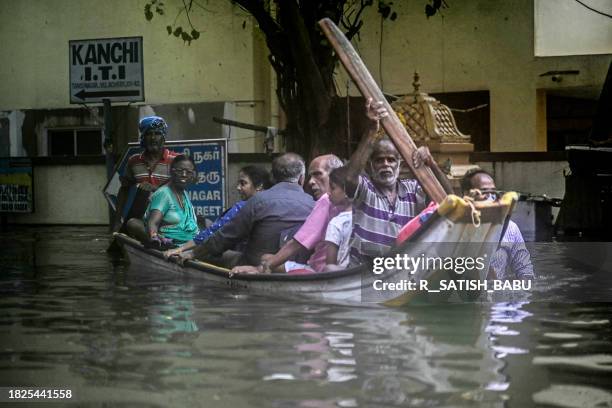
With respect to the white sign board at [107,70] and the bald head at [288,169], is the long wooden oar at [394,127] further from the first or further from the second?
the white sign board at [107,70]

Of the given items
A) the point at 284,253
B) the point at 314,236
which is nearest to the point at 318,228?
the point at 314,236

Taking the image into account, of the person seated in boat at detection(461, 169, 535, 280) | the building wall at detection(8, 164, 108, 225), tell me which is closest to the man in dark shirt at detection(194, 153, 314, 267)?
the person seated in boat at detection(461, 169, 535, 280)

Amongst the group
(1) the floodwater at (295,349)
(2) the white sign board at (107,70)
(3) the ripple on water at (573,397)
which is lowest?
(3) the ripple on water at (573,397)

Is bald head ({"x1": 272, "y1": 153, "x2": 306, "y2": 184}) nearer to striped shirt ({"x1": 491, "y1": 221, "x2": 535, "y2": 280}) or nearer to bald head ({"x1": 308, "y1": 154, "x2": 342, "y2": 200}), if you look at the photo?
bald head ({"x1": 308, "y1": 154, "x2": 342, "y2": 200})

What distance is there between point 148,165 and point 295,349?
266 inches

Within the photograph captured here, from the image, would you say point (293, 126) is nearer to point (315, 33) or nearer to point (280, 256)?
point (315, 33)

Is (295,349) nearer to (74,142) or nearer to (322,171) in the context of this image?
(322,171)

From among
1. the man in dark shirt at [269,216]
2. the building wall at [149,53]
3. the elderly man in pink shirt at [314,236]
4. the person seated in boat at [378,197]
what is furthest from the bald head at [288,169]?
the building wall at [149,53]

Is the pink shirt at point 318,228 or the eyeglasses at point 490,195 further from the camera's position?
the pink shirt at point 318,228

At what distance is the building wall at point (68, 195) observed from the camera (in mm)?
22156

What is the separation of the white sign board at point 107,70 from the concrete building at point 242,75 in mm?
3760

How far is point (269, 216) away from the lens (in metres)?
10.3

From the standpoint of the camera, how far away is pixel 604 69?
19.4m

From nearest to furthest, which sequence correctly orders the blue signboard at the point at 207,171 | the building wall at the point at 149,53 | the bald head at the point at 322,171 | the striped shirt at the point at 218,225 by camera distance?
the bald head at the point at 322,171, the striped shirt at the point at 218,225, the blue signboard at the point at 207,171, the building wall at the point at 149,53
